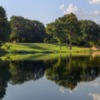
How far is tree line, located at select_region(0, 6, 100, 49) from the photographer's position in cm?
13900

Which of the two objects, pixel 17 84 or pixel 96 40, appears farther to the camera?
pixel 96 40

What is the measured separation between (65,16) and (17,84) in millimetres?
117765

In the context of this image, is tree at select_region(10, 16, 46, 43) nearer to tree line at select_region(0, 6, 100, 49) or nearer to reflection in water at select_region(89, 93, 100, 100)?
tree line at select_region(0, 6, 100, 49)

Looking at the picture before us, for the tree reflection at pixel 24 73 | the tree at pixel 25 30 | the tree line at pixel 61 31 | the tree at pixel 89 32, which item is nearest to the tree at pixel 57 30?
the tree line at pixel 61 31

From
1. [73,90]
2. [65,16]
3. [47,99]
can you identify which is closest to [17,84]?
[73,90]

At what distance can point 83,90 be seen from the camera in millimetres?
25359

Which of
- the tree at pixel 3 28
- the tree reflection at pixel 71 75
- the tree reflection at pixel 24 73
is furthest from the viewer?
the tree at pixel 3 28

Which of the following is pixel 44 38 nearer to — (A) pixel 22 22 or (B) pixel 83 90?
(A) pixel 22 22

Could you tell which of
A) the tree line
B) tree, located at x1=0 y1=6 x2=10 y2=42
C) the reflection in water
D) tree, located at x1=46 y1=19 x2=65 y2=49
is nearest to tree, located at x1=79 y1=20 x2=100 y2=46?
the tree line

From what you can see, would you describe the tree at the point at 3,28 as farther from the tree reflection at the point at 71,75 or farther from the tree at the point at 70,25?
the tree reflection at the point at 71,75

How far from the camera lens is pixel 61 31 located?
137375mm

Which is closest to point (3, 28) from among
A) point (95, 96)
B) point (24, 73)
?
point (24, 73)

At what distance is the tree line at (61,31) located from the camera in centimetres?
13900

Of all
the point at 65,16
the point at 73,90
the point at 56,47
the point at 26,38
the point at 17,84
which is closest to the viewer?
the point at 73,90
